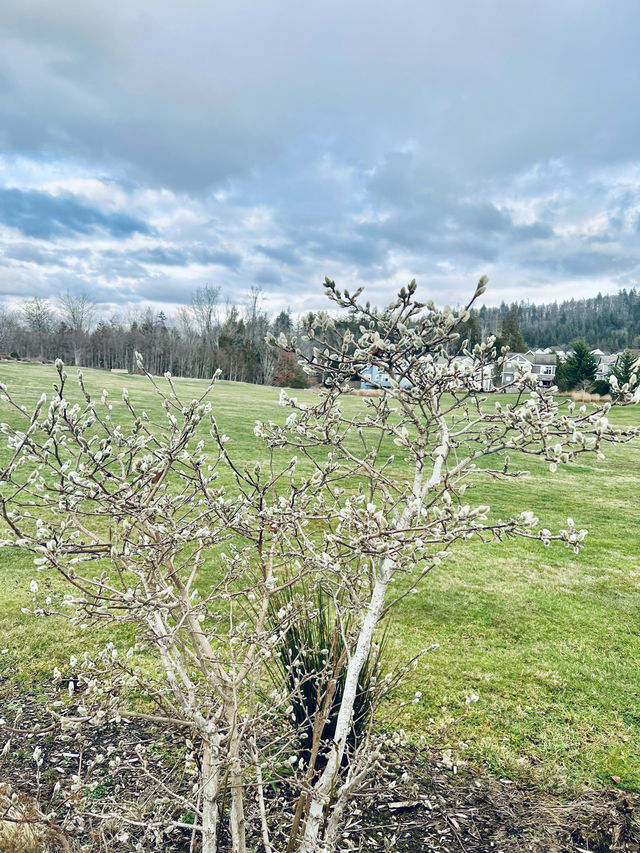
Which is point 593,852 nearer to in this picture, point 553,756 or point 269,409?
point 553,756

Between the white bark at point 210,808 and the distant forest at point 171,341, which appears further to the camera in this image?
the distant forest at point 171,341

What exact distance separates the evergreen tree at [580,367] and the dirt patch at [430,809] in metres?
42.0

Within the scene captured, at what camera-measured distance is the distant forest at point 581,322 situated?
11144 centimetres

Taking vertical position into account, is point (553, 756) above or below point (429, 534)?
below

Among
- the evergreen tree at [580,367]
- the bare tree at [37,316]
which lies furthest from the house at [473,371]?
the bare tree at [37,316]

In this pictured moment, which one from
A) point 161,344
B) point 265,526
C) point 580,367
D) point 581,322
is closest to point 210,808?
point 265,526

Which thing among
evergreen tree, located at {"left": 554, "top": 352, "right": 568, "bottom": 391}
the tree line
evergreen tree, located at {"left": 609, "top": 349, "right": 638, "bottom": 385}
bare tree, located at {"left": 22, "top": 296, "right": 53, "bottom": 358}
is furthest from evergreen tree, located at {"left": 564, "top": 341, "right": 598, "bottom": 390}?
bare tree, located at {"left": 22, "top": 296, "right": 53, "bottom": 358}

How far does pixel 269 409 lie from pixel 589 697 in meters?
25.6

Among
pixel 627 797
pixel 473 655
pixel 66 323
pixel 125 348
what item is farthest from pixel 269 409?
pixel 66 323

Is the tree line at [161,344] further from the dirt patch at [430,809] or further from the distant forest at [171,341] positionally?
the dirt patch at [430,809]

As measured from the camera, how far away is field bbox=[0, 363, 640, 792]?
3.68 meters

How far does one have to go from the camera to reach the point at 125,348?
69438mm

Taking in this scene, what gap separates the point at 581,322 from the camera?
134 metres

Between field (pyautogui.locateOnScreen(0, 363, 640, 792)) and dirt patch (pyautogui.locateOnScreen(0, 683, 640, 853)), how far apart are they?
0.80ft
